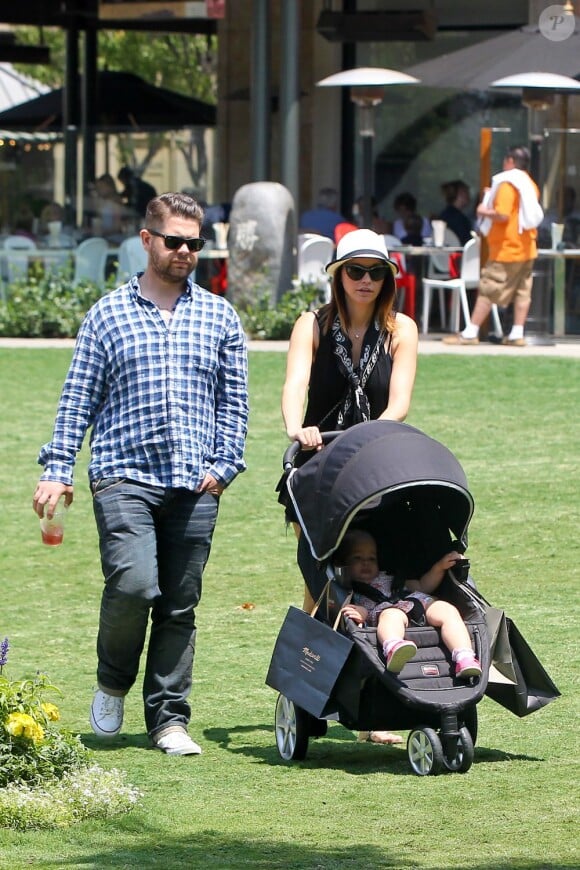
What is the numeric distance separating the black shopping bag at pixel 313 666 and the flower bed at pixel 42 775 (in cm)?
68

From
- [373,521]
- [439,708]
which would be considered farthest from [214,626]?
[439,708]

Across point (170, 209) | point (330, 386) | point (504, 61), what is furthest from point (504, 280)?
point (170, 209)

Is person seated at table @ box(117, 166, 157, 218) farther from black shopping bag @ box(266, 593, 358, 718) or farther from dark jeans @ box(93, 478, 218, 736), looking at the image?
black shopping bag @ box(266, 593, 358, 718)

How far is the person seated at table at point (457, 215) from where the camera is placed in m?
20.5

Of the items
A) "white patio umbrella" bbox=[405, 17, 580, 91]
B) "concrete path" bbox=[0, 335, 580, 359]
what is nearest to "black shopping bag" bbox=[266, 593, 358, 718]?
"concrete path" bbox=[0, 335, 580, 359]

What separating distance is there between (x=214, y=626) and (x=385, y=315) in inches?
93.3

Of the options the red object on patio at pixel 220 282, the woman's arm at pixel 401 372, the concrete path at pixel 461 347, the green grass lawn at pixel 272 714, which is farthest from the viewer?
the red object on patio at pixel 220 282

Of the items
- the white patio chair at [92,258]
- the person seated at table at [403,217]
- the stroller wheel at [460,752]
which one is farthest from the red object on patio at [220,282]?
the stroller wheel at [460,752]

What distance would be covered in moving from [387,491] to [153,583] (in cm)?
85

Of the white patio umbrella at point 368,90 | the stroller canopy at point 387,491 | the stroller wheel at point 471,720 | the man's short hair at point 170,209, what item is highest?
the white patio umbrella at point 368,90

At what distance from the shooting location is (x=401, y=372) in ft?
19.3

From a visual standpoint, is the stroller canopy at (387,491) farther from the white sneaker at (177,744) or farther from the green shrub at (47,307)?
the green shrub at (47,307)

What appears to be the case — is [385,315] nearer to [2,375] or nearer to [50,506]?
[50,506]

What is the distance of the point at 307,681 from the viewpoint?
217 inches
